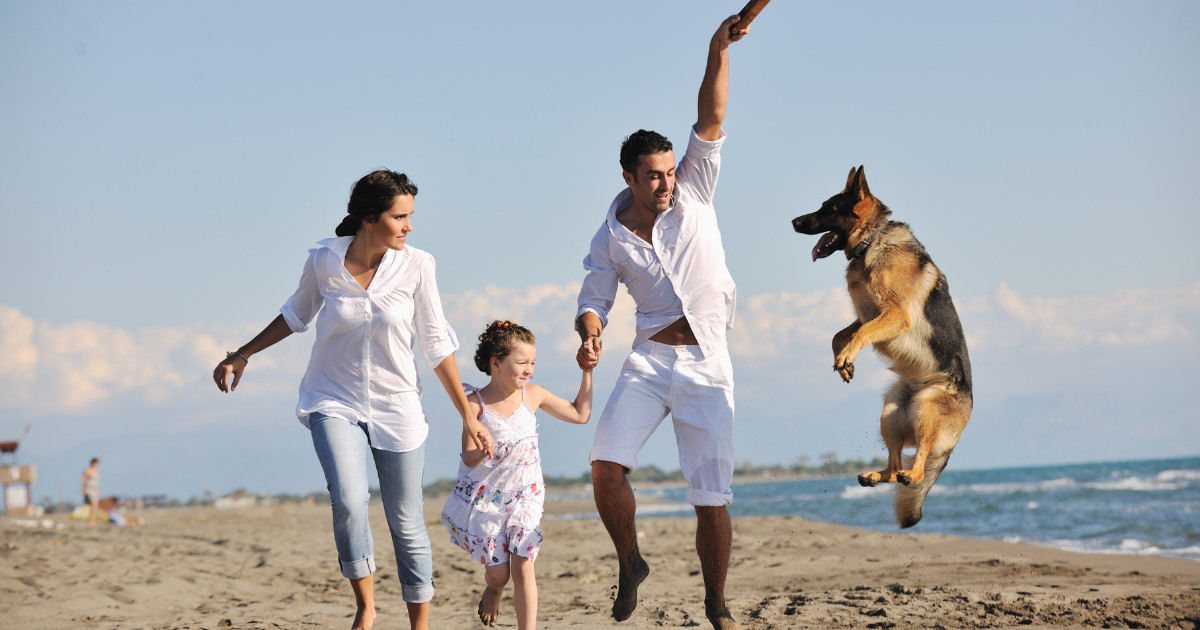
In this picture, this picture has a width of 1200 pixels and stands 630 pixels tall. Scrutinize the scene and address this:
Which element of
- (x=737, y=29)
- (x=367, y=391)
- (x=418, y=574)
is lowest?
(x=418, y=574)

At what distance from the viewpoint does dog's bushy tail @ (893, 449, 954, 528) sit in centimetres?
495

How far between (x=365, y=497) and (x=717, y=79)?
2.51 meters

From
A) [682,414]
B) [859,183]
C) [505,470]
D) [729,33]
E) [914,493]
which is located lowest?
[914,493]

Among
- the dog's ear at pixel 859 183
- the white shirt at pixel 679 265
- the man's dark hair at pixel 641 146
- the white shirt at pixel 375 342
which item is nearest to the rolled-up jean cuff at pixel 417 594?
the white shirt at pixel 375 342

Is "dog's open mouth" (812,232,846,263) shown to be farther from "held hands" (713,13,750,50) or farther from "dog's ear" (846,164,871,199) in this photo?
"held hands" (713,13,750,50)

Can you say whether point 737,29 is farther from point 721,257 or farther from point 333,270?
point 333,270

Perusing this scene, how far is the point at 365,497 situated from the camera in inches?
159

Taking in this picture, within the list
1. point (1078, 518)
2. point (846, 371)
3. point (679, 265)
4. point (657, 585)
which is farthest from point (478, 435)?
point (1078, 518)

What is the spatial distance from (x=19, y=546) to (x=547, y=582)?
6870 millimetres

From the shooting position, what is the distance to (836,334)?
497cm

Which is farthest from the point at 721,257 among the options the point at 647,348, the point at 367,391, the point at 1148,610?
the point at 1148,610

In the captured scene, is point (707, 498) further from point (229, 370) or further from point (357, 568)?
point (229, 370)

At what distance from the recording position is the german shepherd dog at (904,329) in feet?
16.2

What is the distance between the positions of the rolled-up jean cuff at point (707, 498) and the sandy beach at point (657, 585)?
1453 millimetres
